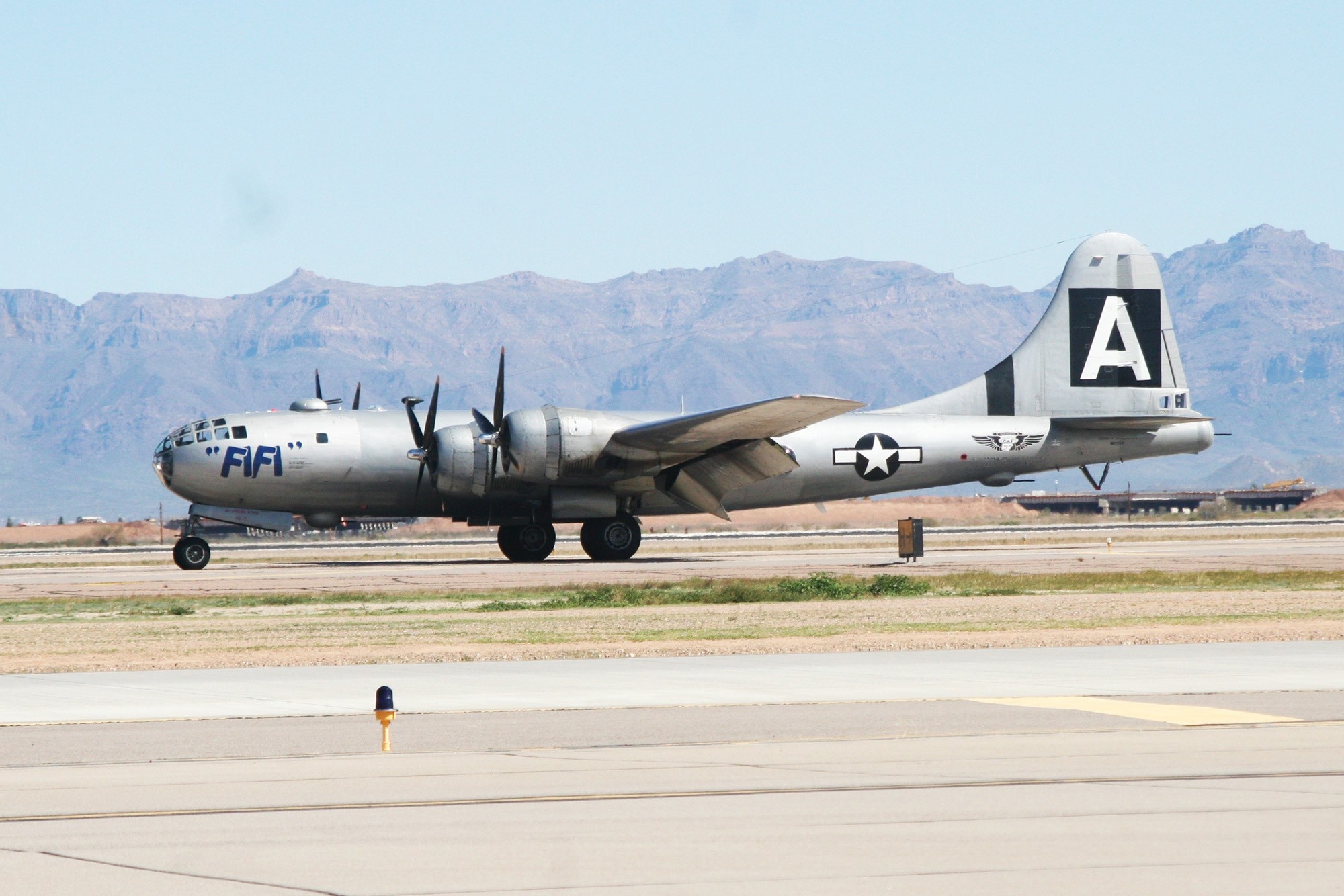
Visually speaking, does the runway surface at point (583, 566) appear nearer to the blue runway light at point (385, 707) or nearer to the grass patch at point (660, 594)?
the grass patch at point (660, 594)

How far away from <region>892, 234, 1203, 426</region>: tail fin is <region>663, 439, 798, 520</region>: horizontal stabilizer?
239 inches

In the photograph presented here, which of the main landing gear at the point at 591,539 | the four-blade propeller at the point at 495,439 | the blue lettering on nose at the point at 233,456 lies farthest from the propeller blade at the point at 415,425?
the blue lettering on nose at the point at 233,456

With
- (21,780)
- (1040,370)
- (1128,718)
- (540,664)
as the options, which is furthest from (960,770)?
(1040,370)

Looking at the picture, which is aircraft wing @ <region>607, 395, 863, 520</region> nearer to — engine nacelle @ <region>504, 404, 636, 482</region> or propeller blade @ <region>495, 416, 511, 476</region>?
engine nacelle @ <region>504, 404, 636, 482</region>

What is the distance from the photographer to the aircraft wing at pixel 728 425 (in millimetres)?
39438

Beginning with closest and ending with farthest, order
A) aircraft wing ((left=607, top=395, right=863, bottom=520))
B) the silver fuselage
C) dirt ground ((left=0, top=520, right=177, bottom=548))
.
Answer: aircraft wing ((left=607, top=395, right=863, bottom=520)) < the silver fuselage < dirt ground ((left=0, top=520, right=177, bottom=548))

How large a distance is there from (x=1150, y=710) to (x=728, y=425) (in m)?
26.3

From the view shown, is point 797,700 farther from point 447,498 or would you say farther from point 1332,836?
point 447,498

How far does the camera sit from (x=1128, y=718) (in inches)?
563

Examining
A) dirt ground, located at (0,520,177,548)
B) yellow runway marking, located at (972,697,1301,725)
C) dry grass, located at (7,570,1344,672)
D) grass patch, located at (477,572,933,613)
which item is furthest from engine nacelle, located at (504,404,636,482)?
dirt ground, located at (0,520,177,548)

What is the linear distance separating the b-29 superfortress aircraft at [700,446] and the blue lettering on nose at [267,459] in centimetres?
5

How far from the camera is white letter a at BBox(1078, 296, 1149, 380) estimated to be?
4922 cm

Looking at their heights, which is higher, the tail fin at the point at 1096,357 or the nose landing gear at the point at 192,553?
the tail fin at the point at 1096,357

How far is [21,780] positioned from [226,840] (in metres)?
3.13
